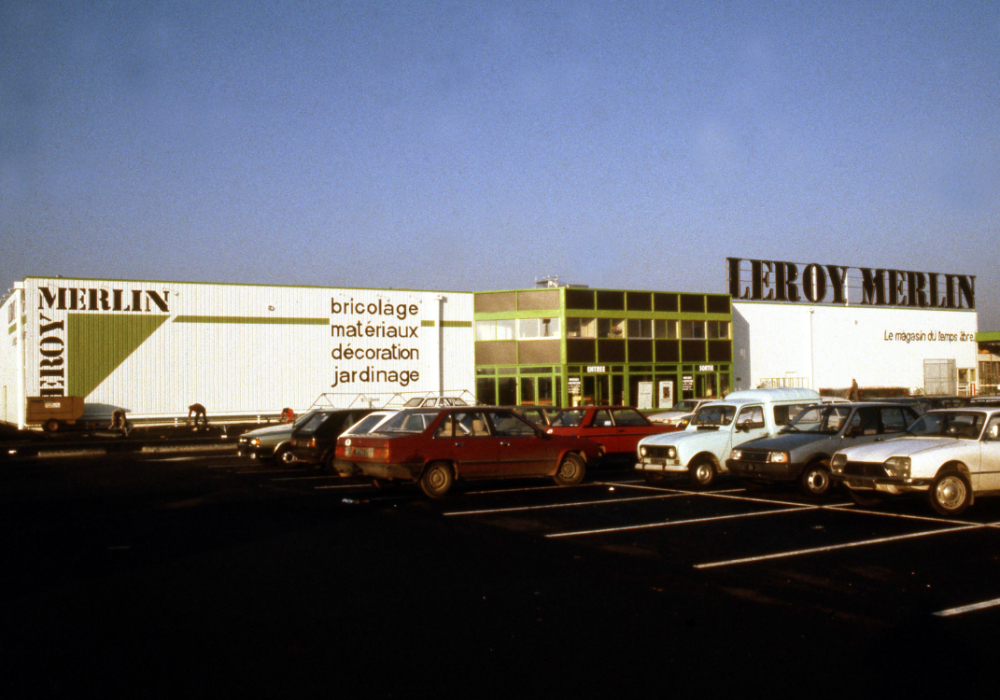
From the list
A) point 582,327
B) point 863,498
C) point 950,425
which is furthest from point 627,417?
point 582,327

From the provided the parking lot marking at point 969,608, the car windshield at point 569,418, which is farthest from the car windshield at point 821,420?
the parking lot marking at point 969,608

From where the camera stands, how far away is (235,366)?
3934 cm

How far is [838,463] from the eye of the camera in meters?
12.2

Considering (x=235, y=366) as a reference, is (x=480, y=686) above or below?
below

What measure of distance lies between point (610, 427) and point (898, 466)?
329 inches

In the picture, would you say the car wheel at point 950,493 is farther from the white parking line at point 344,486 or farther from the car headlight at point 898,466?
the white parking line at point 344,486

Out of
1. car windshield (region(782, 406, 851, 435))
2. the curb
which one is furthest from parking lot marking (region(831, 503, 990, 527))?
the curb

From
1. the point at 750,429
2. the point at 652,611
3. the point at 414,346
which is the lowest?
the point at 652,611

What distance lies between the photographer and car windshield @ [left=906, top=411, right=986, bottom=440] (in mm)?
11898

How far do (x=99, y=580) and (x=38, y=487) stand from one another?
10.3 m

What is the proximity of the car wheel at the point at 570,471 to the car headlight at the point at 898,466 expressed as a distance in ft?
18.9

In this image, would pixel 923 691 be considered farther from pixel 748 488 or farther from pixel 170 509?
pixel 170 509

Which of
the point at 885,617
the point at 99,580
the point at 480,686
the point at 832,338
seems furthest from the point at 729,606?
the point at 832,338

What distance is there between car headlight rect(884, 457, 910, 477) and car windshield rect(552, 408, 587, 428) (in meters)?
8.56
